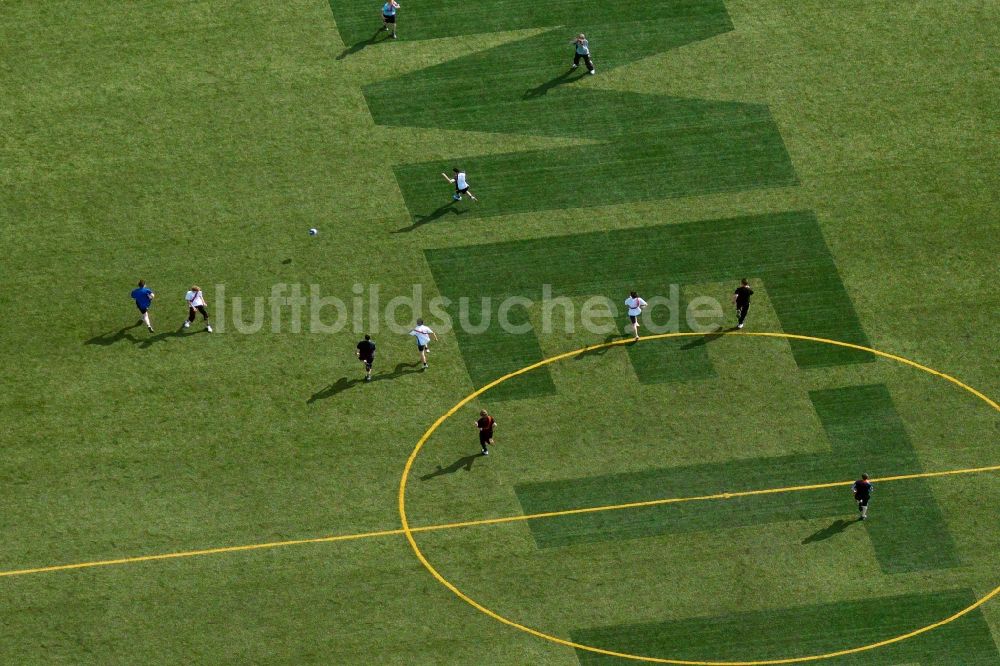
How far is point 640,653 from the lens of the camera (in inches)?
2005

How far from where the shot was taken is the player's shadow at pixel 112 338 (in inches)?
2265

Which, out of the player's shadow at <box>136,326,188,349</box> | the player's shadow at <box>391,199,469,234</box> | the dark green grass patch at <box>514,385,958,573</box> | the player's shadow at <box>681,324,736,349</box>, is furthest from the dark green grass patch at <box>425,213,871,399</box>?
the player's shadow at <box>136,326,188,349</box>

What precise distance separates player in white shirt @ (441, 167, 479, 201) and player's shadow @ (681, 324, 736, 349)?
10.3 metres

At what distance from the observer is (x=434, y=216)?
202ft

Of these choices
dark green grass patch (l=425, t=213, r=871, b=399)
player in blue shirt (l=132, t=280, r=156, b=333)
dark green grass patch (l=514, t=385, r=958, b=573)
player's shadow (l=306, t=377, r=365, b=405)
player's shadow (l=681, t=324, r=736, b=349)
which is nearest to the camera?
dark green grass patch (l=514, t=385, r=958, b=573)

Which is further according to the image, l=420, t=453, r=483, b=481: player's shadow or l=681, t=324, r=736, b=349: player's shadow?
l=681, t=324, r=736, b=349: player's shadow

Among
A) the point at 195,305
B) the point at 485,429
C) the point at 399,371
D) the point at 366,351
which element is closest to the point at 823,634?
the point at 485,429

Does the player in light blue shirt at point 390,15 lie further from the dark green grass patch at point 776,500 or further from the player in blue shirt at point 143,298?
the dark green grass patch at point 776,500

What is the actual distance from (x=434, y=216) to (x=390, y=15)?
1001 cm

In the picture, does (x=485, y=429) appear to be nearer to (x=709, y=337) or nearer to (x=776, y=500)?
(x=709, y=337)

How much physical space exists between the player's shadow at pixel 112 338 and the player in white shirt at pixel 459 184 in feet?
42.5

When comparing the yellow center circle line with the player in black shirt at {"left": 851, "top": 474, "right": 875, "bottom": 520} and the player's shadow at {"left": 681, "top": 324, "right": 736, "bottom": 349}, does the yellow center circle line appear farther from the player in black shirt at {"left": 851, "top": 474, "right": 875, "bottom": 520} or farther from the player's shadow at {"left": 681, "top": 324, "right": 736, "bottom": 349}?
the player in black shirt at {"left": 851, "top": 474, "right": 875, "bottom": 520}

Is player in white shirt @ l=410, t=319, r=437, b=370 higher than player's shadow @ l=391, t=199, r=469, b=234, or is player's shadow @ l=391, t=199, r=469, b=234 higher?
player's shadow @ l=391, t=199, r=469, b=234

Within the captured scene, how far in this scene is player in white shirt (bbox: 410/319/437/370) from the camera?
5641cm
